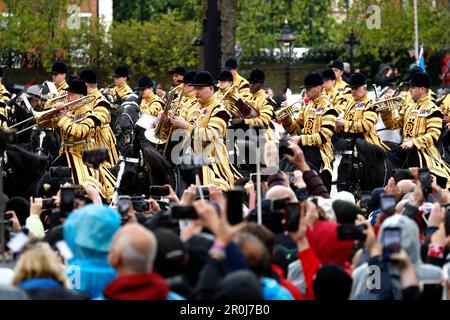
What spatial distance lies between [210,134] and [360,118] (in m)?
4.17

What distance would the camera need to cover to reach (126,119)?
82.3 ft

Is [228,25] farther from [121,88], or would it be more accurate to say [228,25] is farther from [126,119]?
[126,119]

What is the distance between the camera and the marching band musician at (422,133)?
2133cm

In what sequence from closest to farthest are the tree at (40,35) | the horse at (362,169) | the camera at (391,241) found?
the camera at (391,241)
the horse at (362,169)
the tree at (40,35)

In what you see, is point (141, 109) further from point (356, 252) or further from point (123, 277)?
point (123, 277)

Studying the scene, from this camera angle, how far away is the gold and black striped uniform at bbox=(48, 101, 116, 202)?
65.1 ft

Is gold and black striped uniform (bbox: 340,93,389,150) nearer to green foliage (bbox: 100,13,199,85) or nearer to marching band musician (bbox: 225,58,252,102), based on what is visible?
marching band musician (bbox: 225,58,252,102)

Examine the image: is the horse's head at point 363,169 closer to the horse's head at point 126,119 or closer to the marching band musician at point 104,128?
the marching band musician at point 104,128

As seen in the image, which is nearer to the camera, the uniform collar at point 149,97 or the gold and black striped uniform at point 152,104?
the gold and black striped uniform at point 152,104

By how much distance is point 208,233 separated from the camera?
11.0 metres

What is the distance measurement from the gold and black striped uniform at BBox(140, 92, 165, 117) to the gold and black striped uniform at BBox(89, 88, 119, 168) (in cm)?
281

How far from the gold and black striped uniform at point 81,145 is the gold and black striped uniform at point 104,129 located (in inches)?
5.7

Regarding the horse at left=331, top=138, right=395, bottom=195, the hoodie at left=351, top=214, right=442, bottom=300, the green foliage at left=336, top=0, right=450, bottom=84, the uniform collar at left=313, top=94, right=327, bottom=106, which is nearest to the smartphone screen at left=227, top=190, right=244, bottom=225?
the hoodie at left=351, top=214, right=442, bottom=300

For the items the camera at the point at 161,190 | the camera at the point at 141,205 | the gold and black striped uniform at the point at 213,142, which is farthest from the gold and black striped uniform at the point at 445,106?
the camera at the point at 141,205
